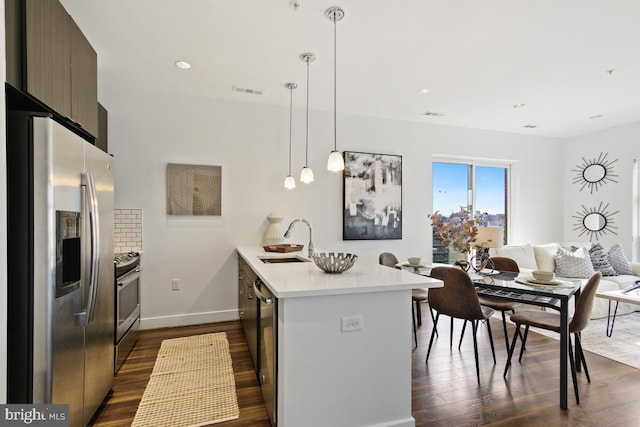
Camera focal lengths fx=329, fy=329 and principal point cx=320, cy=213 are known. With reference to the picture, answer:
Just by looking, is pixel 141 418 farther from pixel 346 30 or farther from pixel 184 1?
pixel 346 30

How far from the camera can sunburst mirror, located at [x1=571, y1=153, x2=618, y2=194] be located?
5.47 m

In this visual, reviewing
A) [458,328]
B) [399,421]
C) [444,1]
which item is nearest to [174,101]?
[444,1]

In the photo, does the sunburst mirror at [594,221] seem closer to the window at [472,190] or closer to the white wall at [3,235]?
the window at [472,190]

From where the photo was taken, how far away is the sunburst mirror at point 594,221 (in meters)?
5.48

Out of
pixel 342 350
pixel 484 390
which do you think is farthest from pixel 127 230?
pixel 484 390

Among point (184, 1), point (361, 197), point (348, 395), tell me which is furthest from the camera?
point (361, 197)

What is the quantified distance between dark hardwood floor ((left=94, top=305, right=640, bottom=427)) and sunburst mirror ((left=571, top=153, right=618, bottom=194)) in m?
3.75

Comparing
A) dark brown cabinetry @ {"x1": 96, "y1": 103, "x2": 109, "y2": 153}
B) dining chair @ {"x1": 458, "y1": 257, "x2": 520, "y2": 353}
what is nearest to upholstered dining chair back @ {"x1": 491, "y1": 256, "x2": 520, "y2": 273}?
dining chair @ {"x1": 458, "y1": 257, "x2": 520, "y2": 353}

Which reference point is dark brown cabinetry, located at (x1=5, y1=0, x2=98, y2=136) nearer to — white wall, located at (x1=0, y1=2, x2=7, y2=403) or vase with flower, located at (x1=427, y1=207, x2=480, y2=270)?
white wall, located at (x1=0, y1=2, x2=7, y2=403)

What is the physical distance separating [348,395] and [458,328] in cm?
247

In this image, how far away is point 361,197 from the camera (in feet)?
15.4

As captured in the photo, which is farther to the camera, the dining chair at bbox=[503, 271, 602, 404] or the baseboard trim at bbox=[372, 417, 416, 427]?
the dining chair at bbox=[503, 271, 602, 404]

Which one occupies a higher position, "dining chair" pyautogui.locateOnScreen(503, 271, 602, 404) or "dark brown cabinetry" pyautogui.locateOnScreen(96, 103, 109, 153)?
"dark brown cabinetry" pyautogui.locateOnScreen(96, 103, 109, 153)

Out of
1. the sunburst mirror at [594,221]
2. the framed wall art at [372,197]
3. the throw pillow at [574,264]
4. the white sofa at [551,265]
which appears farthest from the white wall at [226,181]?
the sunburst mirror at [594,221]
